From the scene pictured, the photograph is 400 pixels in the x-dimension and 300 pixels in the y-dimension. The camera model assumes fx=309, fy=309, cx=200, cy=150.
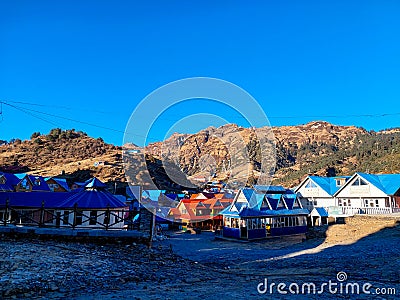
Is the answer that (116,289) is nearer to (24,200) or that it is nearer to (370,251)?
(370,251)

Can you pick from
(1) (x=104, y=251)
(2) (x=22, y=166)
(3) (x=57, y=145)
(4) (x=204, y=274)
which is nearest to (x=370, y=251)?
(4) (x=204, y=274)

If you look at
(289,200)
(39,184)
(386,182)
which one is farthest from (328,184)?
(39,184)

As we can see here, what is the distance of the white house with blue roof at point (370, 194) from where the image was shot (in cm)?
3944

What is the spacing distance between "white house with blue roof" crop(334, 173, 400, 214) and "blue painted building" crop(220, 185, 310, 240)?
853 cm

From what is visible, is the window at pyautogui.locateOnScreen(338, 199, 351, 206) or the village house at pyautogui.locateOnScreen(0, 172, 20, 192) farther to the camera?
the village house at pyautogui.locateOnScreen(0, 172, 20, 192)

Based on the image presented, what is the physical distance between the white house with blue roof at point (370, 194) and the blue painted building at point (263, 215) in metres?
8.53

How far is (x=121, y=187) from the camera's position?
78438 mm

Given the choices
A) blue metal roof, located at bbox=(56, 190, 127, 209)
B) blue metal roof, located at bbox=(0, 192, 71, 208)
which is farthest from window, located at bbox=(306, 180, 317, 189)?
blue metal roof, located at bbox=(0, 192, 71, 208)

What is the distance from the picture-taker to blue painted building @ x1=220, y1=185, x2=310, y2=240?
33.3 meters

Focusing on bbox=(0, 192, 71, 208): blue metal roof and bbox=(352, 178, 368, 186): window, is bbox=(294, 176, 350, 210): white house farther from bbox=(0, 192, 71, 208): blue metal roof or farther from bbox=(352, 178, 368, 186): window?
bbox=(0, 192, 71, 208): blue metal roof

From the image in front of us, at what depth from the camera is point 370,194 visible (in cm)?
4184

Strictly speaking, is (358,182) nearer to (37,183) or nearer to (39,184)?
(39,184)

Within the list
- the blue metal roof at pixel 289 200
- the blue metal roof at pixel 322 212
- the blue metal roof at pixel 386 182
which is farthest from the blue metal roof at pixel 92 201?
the blue metal roof at pixel 386 182

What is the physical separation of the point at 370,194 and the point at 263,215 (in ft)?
58.7
